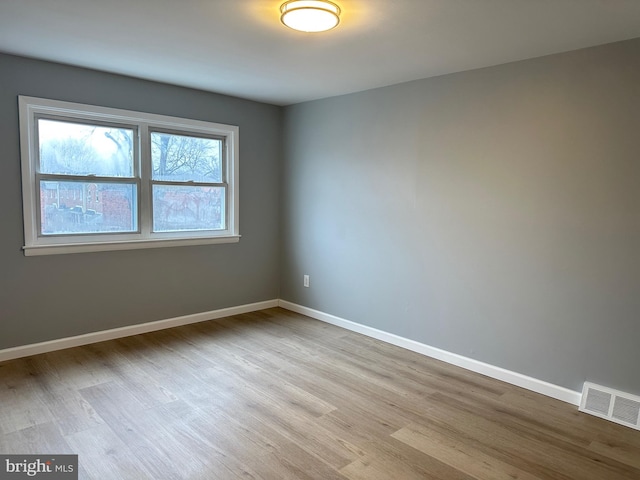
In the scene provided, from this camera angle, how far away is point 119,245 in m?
3.77

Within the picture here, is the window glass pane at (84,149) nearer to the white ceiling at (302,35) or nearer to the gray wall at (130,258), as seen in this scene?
the gray wall at (130,258)

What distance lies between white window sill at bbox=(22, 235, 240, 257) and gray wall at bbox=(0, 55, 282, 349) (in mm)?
55

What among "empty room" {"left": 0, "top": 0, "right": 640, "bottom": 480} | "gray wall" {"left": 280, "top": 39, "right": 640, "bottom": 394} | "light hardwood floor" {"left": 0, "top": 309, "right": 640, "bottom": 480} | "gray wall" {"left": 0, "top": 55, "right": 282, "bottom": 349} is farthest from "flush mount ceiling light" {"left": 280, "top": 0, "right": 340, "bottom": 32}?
"light hardwood floor" {"left": 0, "top": 309, "right": 640, "bottom": 480}

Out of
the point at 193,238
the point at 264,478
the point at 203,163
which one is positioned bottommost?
the point at 264,478

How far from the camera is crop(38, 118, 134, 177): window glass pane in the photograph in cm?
343

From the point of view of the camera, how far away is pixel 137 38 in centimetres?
271

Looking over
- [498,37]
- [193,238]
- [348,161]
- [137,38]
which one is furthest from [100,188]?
[498,37]

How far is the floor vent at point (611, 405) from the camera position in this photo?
8.41 ft

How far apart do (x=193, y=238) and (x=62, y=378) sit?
1.71 m

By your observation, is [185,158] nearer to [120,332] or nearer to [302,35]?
[120,332]

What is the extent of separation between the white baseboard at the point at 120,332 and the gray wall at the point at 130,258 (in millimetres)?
48

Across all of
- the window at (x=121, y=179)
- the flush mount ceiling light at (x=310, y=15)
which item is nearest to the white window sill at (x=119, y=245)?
the window at (x=121, y=179)

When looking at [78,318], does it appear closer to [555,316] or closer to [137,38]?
[137,38]

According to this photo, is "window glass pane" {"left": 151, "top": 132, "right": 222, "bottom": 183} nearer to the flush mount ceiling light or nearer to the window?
the window
